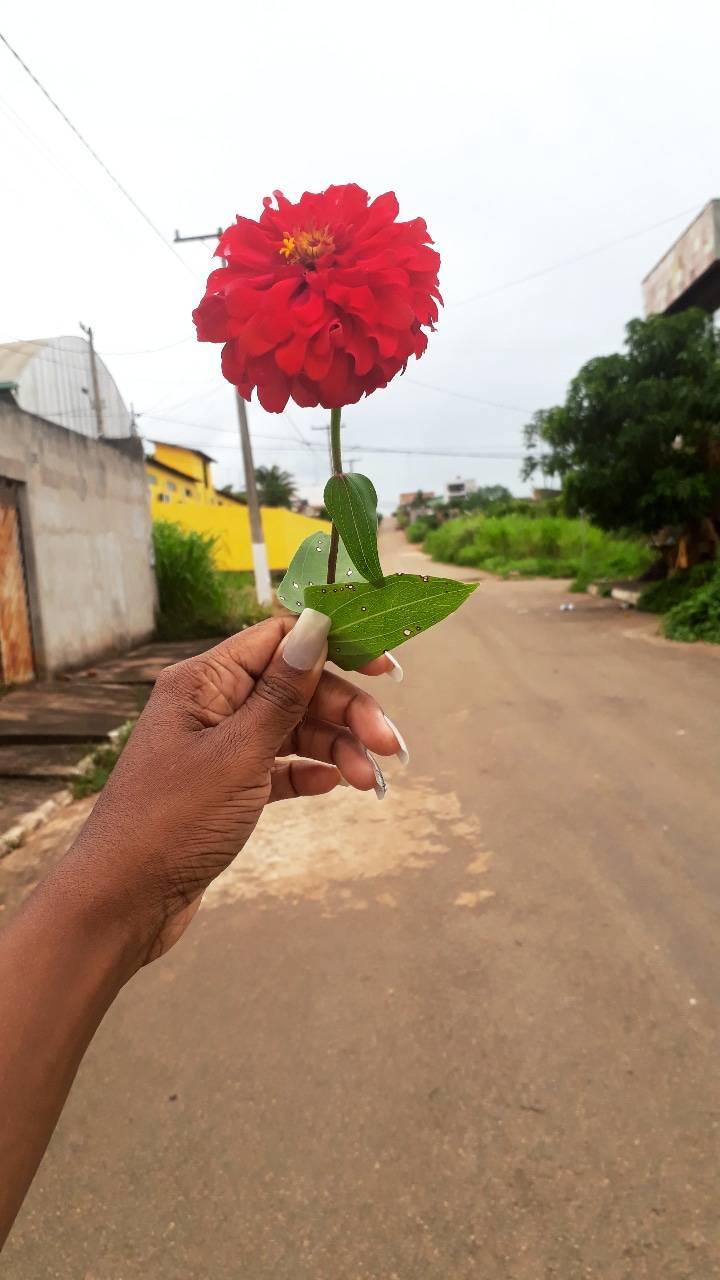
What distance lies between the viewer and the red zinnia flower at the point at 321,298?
0.80 metres

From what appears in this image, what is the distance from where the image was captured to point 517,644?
425 inches

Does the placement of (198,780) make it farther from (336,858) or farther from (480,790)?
(480,790)

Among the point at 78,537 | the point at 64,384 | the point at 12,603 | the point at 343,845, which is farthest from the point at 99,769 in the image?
the point at 64,384

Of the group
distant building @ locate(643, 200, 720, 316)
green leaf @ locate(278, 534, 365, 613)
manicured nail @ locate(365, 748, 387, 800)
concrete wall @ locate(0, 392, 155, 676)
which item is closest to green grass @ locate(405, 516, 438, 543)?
distant building @ locate(643, 200, 720, 316)

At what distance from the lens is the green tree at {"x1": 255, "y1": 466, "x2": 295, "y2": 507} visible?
150ft

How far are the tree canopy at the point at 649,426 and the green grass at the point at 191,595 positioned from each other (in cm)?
530

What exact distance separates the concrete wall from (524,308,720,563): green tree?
241 inches

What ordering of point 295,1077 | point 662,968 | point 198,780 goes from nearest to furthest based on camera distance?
point 198,780 → point 295,1077 → point 662,968

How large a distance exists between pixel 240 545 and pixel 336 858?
1996 cm

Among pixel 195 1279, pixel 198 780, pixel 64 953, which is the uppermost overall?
pixel 198 780

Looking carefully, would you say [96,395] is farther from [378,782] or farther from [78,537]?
[378,782]

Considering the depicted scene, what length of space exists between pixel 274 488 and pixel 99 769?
41.4 m

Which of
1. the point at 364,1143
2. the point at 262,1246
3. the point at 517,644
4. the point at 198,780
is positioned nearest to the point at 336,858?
the point at 364,1143

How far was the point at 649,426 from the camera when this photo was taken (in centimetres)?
1076
